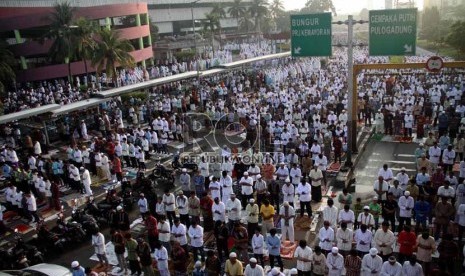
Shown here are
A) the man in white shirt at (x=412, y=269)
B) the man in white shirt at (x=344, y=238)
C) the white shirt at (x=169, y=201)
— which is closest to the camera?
the man in white shirt at (x=412, y=269)

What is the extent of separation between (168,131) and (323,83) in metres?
13.1

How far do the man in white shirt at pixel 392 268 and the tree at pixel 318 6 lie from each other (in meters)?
93.7

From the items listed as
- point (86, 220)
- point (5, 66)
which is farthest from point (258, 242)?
point (5, 66)

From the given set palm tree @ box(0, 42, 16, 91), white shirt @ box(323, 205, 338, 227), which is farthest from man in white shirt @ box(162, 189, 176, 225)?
palm tree @ box(0, 42, 16, 91)

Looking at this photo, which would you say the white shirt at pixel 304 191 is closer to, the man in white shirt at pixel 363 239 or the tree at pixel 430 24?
the man in white shirt at pixel 363 239

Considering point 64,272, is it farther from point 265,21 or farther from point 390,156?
point 265,21

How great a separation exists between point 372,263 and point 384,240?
109 cm

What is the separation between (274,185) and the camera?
46.4ft

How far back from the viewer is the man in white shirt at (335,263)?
9.16m

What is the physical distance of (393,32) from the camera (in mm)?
16266

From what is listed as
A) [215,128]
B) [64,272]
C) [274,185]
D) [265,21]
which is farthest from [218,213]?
[265,21]

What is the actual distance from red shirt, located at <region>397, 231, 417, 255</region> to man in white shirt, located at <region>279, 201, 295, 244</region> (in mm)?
2751

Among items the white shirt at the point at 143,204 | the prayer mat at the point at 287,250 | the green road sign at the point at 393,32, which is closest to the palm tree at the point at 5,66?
the white shirt at the point at 143,204

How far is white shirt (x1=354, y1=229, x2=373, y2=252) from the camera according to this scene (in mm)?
9930
